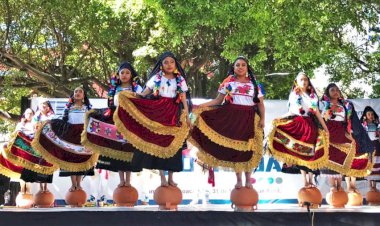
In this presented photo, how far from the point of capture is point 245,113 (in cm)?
554

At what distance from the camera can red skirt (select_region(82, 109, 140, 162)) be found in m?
5.66

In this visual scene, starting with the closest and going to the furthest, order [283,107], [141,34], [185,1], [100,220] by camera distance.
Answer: [100,220] < [185,1] < [283,107] < [141,34]

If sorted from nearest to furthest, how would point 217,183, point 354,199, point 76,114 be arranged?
point 76,114 < point 354,199 < point 217,183

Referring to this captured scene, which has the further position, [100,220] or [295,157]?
[295,157]

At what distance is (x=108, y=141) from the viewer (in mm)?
5727

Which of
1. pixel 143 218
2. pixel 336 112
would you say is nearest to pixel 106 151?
pixel 143 218

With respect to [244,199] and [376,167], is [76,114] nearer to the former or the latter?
[244,199]

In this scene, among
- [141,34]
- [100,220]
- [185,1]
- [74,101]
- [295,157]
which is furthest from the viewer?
A: [141,34]

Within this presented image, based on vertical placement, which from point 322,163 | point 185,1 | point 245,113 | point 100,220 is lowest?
point 100,220

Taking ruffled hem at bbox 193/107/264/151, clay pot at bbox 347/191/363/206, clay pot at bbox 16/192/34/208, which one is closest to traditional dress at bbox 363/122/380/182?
clay pot at bbox 347/191/363/206

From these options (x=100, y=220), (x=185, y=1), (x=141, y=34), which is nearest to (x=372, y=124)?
(x=185, y=1)

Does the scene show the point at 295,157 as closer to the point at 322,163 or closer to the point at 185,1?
the point at 322,163

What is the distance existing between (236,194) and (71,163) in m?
1.88

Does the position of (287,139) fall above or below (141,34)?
below
